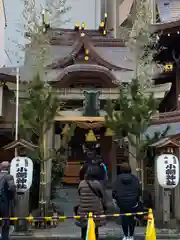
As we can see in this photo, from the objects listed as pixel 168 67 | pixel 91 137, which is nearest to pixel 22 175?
pixel 91 137

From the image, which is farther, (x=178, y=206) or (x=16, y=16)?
(x=16, y=16)

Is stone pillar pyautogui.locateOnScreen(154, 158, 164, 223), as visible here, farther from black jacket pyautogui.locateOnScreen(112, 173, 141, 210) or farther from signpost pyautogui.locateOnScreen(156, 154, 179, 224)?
black jacket pyautogui.locateOnScreen(112, 173, 141, 210)

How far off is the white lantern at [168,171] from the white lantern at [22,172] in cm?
363

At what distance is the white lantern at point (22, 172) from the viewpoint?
31.3 ft

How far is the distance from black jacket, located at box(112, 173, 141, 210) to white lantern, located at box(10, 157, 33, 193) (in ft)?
9.87

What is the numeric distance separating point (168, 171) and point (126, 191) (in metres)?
2.43

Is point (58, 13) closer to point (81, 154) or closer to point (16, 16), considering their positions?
point (81, 154)

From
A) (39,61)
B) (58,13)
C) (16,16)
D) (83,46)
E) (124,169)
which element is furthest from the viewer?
(16,16)

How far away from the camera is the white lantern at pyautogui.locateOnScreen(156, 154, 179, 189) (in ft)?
31.4

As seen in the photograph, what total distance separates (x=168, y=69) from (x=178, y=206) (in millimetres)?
6747

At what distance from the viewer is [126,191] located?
7.62 meters

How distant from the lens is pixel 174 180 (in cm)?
958

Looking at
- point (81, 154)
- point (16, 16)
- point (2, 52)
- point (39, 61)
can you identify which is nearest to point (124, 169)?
point (39, 61)

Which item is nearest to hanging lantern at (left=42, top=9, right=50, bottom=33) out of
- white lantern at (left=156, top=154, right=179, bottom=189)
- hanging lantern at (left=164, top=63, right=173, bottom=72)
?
hanging lantern at (left=164, top=63, right=173, bottom=72)
